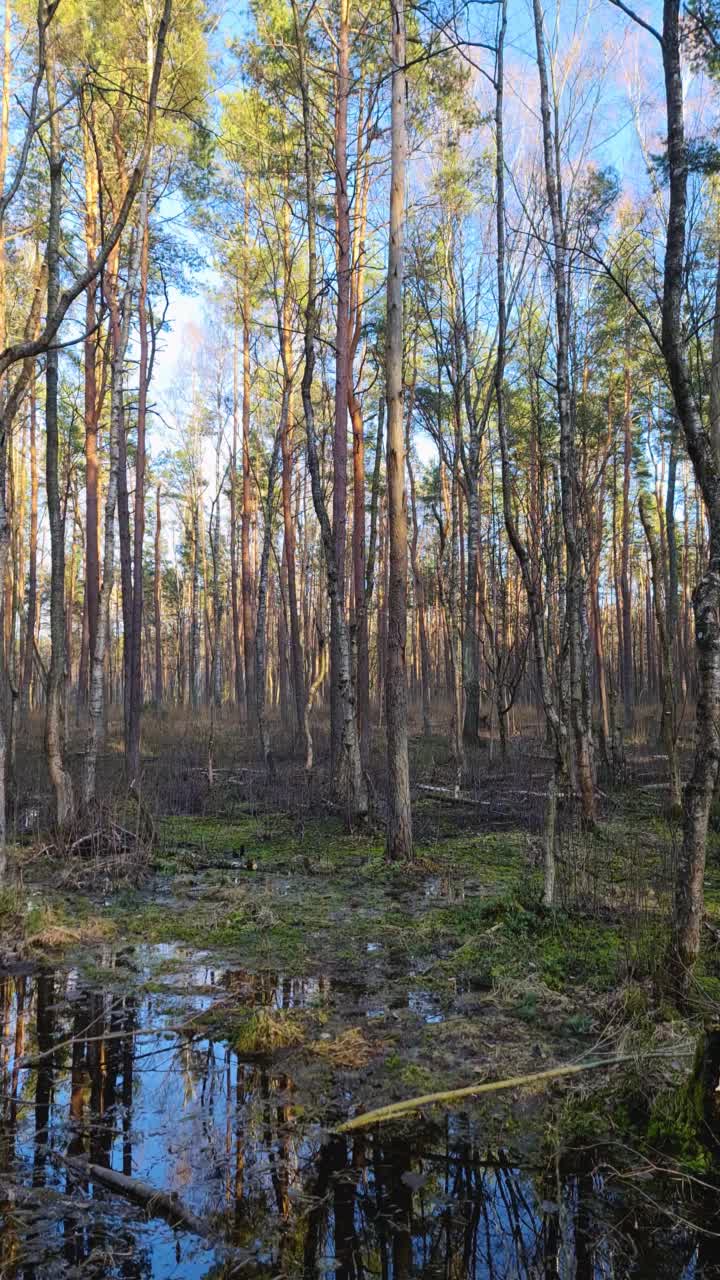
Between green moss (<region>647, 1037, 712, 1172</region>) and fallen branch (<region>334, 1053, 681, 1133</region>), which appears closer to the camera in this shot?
green moss (<region>647, 1037, 712, 1172</region>)

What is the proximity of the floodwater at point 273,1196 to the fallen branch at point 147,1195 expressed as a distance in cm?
2

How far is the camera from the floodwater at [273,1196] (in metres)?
2.26

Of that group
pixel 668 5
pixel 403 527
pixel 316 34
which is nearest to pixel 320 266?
pixel 316 34

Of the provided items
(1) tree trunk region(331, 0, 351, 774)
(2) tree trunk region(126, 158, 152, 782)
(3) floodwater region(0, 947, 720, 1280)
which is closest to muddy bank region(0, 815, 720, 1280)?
(3) floodwater region(0, 947, 720, 1280)

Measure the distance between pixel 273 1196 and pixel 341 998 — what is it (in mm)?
1812

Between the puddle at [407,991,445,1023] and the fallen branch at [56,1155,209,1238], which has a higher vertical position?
the fallen branch at [56,1155,209,1238]

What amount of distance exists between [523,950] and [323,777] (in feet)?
29.6

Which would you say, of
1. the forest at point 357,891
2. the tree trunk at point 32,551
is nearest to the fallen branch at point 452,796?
the forest at point 357,891

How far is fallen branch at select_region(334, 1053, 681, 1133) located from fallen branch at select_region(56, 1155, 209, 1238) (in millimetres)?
692

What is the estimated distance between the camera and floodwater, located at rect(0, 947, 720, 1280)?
2.26 metres

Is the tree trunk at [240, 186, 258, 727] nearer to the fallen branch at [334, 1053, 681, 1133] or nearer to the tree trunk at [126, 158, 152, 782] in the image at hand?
the tree trunk at [126, 158, 152, 782]

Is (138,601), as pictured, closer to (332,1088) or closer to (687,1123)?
(332,1088)

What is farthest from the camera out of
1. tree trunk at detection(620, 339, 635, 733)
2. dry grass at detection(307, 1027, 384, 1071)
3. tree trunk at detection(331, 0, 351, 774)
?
tree trunk at detection(620, 339, 635, 733)

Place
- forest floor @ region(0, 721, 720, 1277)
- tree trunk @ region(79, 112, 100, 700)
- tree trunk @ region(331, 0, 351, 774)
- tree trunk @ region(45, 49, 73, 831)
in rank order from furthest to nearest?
tree trunk @ region(79, 112, 100, 700) < tree trunk @ region(331, 0, 351, 774) < tree trunk @ region(45, 49, 73, 831) < forest floor @ region(0, 721, 720, 1277)
